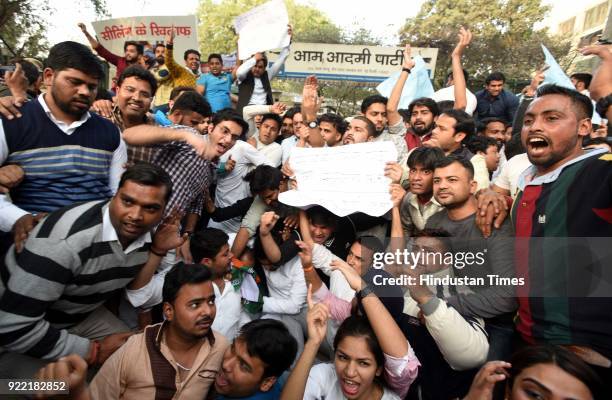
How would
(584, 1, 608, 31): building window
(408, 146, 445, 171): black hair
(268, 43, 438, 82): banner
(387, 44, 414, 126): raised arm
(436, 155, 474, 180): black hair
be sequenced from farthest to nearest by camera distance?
(584, 1, 608, 31): building window
(268, 43, 438, 82): banner
(387, 44, 414, 126): raised arm
(408, 146, 445, 171): black hair
(436, 155, 474, 180): black hair

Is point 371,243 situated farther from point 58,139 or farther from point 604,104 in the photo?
point 58,139

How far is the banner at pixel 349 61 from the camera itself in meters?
12.3

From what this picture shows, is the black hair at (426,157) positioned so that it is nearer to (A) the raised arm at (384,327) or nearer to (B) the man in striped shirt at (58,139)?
(A) the raised arm at (384,327)

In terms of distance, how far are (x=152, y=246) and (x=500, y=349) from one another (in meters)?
2.06

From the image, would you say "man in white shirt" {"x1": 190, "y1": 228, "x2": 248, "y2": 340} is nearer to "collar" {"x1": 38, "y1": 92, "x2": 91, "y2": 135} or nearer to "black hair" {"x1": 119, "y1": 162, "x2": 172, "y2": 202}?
"black hair" {"x1": 119, "y1": 162, "x2": 172, "y2": 202}

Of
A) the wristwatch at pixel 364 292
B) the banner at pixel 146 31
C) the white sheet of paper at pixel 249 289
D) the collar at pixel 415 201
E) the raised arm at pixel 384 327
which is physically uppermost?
the banner at pixel 146 31

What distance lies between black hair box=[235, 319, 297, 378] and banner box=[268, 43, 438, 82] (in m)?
11.0

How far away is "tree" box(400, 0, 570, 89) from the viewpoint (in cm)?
1916

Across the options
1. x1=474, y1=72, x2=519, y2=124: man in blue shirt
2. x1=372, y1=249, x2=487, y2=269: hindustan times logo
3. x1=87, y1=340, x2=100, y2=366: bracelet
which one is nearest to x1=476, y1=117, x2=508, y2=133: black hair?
x1=474, y1=72, x2=519, y2=124: man in blue shirt

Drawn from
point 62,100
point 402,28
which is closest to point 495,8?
point 402,28

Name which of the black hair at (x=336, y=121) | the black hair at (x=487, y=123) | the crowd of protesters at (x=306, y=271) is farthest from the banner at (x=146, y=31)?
the crowd of protesters at (x=306, y=271)

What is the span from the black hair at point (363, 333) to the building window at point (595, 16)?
3991cm

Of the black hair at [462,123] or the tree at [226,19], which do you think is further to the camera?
the tree at [226,19]

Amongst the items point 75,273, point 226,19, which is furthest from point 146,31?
point 226,19
